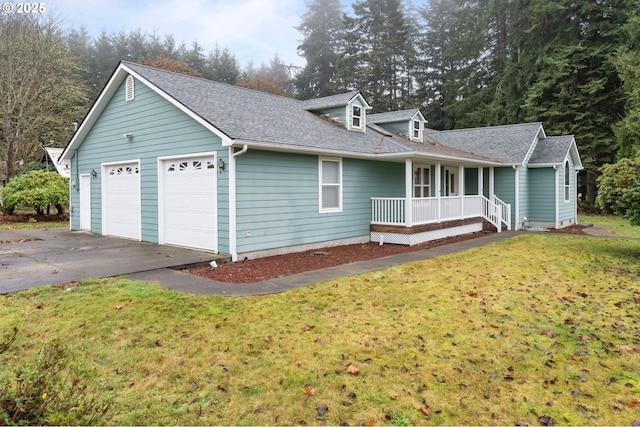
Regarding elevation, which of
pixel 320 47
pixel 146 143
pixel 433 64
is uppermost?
pixel 320 47

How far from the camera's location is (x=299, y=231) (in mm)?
11047

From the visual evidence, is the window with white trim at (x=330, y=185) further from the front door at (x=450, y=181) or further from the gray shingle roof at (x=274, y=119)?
the front door at (x=450, y=181)

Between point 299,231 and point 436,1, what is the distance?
38168 mm

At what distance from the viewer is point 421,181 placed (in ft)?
51.8

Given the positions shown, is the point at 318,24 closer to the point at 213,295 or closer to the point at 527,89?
the point at 527,89

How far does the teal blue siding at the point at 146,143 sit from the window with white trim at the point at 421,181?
825cm

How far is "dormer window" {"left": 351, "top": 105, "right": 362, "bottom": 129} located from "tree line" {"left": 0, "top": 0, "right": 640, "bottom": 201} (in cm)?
1570

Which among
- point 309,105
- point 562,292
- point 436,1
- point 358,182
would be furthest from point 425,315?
point 436,1

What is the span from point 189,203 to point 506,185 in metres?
13.6

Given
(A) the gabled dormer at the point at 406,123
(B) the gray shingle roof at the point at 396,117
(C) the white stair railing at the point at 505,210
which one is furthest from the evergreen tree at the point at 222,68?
(C) the white stair railing at the point at 505,210

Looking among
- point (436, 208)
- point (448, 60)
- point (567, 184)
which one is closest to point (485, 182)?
point (567, 184)

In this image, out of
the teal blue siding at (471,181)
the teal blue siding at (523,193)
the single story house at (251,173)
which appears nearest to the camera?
the single story house at (251,173)

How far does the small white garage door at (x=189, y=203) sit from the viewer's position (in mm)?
10008

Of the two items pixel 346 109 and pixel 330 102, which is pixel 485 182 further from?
pixel 330 102
